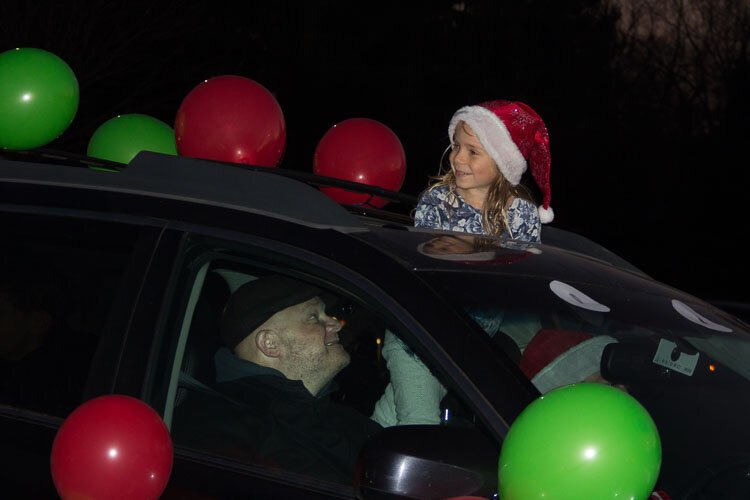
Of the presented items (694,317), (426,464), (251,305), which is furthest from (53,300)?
(694,317)

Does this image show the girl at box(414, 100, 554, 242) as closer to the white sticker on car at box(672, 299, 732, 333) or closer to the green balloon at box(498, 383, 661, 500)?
the white sticker on car at box(672, 299, 732, 333)

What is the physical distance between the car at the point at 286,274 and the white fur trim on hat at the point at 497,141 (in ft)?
4.31

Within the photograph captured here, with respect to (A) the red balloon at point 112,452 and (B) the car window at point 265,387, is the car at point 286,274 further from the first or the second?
(A) the red balloon at point 112,452

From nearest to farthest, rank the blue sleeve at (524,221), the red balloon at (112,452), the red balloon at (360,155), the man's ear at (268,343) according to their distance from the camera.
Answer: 1. the red balloon at (112,452)
2. the man's ear at (268,343)
3. the blue sleeve at (524,221)
4. the red balloon at (360,155)

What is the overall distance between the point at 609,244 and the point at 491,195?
23.2 metres

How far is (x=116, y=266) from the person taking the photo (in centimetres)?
299

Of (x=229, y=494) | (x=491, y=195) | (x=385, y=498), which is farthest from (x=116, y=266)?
(x=491, y=195)

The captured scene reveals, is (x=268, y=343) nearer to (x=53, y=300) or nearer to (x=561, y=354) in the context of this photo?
(x=53, y=300)

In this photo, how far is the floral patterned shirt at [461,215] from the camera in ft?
14.7

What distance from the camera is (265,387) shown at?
3043mm

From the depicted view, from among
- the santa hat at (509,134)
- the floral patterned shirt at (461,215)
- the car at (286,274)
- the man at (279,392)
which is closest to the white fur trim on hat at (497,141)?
the santa hat at (509,134)

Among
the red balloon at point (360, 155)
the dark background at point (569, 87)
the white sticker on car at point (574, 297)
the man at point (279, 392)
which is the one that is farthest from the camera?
the dark background at point (569, 87)

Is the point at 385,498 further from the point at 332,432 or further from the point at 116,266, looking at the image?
the point at 116,266

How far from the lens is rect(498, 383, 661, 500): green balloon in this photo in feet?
7.89
